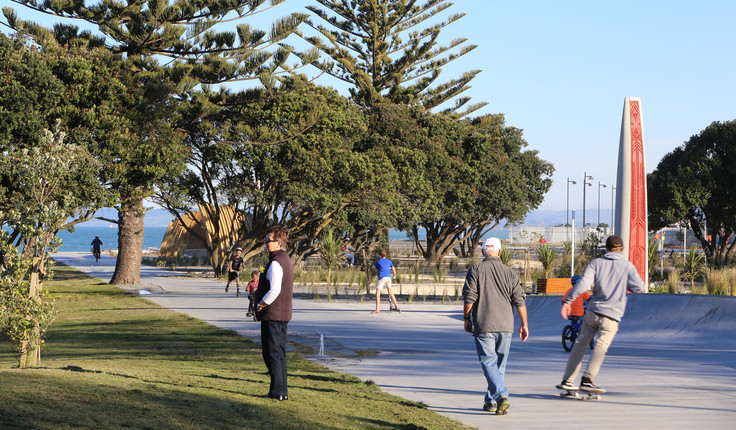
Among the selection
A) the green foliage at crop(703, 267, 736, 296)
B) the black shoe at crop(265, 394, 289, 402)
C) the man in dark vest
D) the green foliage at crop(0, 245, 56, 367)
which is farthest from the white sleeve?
the green foliage at crop(703, 267, 736, 296)

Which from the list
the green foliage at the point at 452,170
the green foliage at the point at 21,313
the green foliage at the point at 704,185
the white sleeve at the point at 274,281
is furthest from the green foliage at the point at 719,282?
the green foliage at the point at 704,185

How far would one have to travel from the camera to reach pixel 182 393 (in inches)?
272

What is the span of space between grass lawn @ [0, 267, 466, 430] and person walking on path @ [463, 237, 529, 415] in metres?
0.72

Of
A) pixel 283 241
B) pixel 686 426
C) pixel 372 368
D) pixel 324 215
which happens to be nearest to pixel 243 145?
pixel 324 215

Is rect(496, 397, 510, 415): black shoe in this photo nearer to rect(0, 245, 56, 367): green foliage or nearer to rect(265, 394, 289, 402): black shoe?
rect(265, 394, 289, 402): black shoe

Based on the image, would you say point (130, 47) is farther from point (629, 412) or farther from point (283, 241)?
point (629, 412)

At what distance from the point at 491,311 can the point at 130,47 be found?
21686 mm

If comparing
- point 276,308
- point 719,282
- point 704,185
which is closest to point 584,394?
point 276,308

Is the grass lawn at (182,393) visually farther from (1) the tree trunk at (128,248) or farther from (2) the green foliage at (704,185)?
(2) the green foliage at (704,185)

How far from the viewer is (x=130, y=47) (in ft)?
85.1

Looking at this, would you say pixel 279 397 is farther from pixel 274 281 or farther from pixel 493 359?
pixel 493 359

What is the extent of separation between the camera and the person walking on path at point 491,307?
702 centimetres

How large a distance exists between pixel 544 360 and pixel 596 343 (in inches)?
118

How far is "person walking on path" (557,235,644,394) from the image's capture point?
7.61 meters
